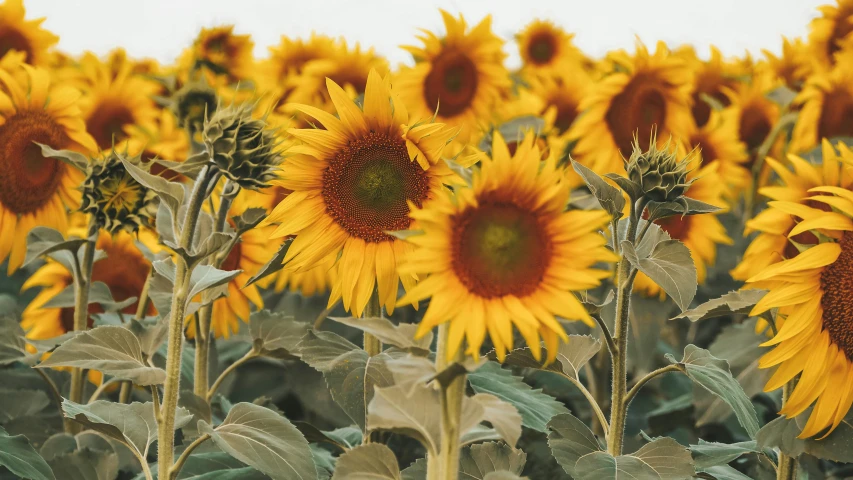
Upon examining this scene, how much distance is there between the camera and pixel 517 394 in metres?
1.57

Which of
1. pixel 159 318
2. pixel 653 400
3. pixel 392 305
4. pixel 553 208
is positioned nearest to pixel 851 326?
pixel 553 208

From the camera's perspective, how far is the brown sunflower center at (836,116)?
308 cm

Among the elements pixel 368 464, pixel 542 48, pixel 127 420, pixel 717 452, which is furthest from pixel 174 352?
pixel 542 48

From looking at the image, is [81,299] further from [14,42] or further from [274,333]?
[14,42]

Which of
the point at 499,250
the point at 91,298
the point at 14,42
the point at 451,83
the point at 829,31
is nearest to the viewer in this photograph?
the point at 499,250

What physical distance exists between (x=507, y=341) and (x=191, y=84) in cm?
228

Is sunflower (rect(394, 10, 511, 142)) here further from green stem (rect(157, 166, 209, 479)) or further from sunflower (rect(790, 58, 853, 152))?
green stem (rect(157, 166, 209, 479))

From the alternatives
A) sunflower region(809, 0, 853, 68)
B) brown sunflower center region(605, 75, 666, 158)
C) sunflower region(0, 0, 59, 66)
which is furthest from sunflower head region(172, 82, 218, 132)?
sunflower region(809, 0, 853, 68)

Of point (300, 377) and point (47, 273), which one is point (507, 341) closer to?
point (300, 377)

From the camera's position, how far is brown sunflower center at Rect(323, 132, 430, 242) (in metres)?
1.50

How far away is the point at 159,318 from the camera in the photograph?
5.45 ft

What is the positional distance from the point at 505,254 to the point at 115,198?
104cm

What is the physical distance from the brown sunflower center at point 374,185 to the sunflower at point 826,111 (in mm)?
2121

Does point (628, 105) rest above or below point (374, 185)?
above
